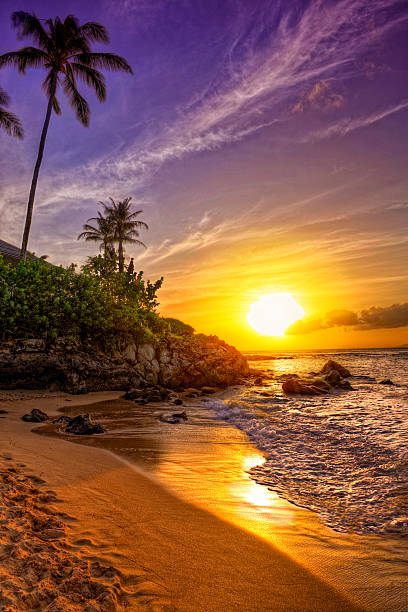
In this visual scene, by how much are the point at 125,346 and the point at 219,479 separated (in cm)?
1191

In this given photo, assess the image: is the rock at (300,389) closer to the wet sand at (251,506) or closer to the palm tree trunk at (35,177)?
the wet sand at (251,506)

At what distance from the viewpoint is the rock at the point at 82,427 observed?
6.23 metres

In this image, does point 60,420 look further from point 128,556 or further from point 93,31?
point 93,31

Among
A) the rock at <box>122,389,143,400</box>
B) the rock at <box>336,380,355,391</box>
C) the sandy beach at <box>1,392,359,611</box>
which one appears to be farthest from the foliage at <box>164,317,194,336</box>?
the sandy beach at <box>1,392,359,611</box>

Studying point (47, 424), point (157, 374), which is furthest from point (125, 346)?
point (47, 424)

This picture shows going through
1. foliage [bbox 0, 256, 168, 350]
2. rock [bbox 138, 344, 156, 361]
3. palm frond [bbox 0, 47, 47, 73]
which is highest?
palm frond [bbox 0, 47, 47, 73]

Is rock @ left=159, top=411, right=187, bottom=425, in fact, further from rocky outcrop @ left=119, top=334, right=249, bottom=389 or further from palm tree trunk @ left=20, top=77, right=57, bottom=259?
palm tree trunk @ left=20, top=77, right=57, bottom=259

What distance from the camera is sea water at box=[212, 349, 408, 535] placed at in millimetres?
3482

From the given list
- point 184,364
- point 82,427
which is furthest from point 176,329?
point 82,427

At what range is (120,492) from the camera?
343 centimetres

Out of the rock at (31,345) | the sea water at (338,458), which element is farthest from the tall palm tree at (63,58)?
the sea water at (338,458)

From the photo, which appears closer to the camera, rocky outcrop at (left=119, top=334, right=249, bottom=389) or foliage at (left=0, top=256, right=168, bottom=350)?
foliage at (left=0, top=256, right=168, bottom=350)

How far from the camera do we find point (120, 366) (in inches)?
529

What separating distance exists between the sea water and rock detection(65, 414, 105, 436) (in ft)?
10.9
